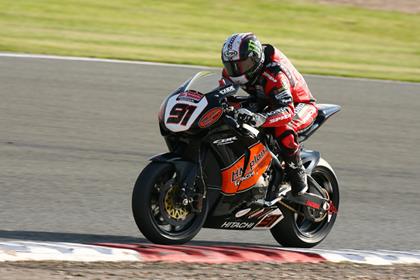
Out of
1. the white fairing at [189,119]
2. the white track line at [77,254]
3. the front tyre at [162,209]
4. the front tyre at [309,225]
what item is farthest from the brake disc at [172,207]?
the front tyre at [309,225]

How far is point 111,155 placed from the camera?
32.3 feet

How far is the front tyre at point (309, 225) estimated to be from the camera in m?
7.38

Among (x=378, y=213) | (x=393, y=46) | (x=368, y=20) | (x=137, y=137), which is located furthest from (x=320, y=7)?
(x=378, y=213)

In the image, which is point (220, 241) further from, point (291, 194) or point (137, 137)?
point (137, 137)

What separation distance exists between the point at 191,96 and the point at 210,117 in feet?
0.63

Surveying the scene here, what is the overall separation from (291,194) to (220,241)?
2.06 feet

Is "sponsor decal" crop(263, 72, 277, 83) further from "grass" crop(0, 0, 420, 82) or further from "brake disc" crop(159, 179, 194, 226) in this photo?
"grass" crop(0, 0, 420, 82)

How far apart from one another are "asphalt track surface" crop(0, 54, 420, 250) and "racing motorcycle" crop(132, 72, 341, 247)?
0.38m

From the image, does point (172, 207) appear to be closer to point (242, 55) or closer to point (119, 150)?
point (242, 55)

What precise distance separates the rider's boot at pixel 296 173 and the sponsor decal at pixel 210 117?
0.75 m

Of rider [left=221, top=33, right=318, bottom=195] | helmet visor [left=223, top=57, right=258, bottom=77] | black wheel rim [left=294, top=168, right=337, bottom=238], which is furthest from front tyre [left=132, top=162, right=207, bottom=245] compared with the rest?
black wheel rim [left=294, top=168, right=337, bottom=238]

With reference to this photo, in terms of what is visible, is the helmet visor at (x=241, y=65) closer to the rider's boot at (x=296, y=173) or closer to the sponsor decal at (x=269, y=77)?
the sponsor decal at (x=269, y=77)

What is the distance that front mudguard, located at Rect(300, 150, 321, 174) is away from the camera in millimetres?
7395

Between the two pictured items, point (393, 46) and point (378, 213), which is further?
point (393, 46)
